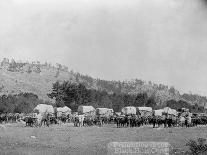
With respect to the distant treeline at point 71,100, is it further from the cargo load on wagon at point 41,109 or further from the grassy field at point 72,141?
the grassy field at point 72,141

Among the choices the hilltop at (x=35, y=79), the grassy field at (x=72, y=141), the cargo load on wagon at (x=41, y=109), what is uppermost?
the hilltop at (x=35, y=79)

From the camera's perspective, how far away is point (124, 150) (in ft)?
58.3

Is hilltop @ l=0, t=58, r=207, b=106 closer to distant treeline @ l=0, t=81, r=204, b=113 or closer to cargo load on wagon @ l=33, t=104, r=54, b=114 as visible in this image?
distant treeline @ l=0, t=81, r=204, b=113

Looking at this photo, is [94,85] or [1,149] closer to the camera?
[1,149]

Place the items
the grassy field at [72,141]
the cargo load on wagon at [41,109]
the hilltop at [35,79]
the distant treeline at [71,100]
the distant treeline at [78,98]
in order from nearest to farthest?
1. the grassy field at [72,141]
2. the cargo load on wagon at [41,109]
3. the distant treeline at [71,100]
4. the distant treeline at [78,98]
5. the hilltop at [35,79]

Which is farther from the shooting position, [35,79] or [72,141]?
[35,79]

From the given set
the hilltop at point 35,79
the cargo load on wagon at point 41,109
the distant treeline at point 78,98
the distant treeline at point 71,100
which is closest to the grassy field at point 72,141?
the cargo load on wagon at point 41,109

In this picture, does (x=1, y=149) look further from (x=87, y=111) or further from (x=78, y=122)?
(x=87, y=111)

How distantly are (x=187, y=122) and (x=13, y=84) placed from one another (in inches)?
4792

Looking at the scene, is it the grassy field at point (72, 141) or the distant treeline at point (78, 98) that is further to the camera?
the distant treeline at point (78, 98)

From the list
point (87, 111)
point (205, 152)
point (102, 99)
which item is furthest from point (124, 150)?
point (102, 99)

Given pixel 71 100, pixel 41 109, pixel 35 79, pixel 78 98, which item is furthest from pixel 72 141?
pixel 35 79

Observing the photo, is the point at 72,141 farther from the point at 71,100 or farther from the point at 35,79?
the point at 35,79

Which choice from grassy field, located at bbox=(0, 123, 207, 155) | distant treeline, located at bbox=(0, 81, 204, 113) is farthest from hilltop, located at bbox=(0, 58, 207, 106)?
grassy field, located at bbox=(0, 123, 207, 155)
